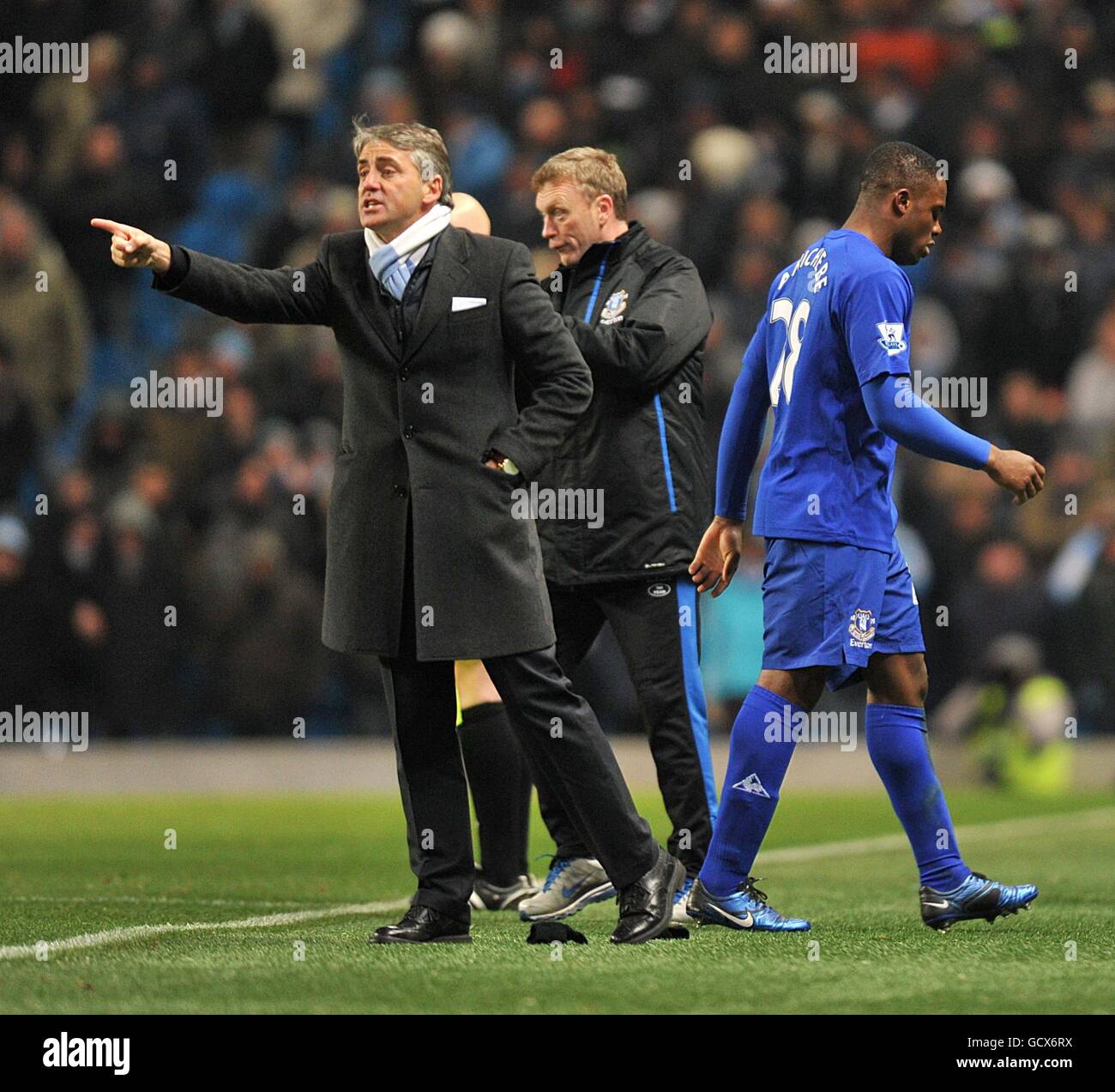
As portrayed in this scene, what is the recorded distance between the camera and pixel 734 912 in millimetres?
5375

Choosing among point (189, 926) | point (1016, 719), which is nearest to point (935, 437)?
point (189, 926)

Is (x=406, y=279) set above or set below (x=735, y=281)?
below

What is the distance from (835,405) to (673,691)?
1.02 metres

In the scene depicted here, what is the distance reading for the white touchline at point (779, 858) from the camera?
511cm

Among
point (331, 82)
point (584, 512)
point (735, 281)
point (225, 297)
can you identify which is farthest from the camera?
point (331, 82)

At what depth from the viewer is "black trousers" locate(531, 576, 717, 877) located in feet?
19.4

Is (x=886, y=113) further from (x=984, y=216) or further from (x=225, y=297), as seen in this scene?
(x=225, y=297)

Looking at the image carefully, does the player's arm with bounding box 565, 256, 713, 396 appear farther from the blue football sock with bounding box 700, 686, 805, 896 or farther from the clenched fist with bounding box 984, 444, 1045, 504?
the clenched fist with bounding box 984, 444, 1045, 504

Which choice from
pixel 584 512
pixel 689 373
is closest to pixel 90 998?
pixel 584 512

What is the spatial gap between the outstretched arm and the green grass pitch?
110cm

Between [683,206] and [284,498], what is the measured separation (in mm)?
3521

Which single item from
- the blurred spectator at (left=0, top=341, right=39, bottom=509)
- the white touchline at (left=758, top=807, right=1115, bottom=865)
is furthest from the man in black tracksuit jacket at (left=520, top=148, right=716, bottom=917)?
the blurred spectator at (left=0, top=341, right=39, bottom=509)

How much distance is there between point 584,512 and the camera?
598cm

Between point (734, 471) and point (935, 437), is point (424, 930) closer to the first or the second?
point (734, 471)
